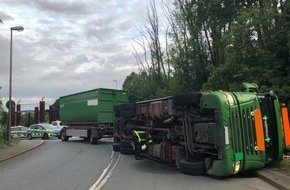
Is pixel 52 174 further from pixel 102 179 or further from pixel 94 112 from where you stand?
pixel 94 112

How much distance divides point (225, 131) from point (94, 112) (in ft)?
57.4

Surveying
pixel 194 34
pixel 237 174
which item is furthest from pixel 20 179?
pixel 194 34

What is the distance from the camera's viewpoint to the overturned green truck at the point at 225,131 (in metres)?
10.1

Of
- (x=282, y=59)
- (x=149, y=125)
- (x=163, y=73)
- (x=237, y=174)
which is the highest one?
(x=163, y=73)

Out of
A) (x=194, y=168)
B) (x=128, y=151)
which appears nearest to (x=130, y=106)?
(x=128, y=151)

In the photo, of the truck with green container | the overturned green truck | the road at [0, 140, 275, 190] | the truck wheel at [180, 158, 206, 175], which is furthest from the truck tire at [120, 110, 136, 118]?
the truck with green container

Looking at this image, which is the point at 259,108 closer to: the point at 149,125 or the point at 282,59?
the point at 149,125

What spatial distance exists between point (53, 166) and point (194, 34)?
1969 cm

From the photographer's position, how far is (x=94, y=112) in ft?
87.8

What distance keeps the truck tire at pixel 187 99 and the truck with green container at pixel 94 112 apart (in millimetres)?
15346

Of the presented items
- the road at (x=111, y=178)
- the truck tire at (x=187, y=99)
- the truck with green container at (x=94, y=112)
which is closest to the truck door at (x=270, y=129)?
the road at (x=111, y=178)

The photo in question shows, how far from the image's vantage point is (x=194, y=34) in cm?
3173

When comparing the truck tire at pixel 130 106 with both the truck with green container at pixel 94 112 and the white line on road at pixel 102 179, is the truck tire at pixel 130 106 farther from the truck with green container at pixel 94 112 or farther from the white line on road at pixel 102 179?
the truck with green container at pixel 94 112

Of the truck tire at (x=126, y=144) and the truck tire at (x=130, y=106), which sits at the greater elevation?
the truck tire at (x=130, y=106)
